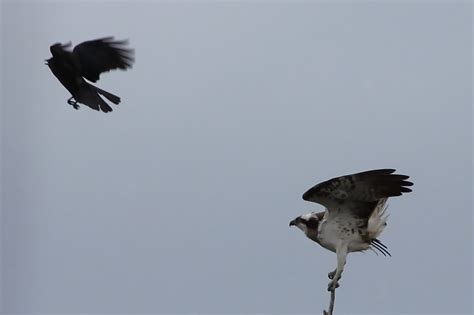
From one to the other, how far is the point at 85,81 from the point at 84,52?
14.3 inches

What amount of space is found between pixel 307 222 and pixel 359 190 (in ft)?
3.57

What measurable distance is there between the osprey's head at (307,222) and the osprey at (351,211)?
65 mm

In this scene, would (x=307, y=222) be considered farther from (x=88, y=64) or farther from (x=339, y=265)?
(x=88, y=64)

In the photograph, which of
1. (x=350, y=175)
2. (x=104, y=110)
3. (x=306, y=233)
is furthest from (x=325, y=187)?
(x=104, y=110)

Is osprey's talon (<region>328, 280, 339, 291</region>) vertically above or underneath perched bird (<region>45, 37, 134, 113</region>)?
underneath

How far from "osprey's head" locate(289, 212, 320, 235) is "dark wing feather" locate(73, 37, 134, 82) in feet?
9.47

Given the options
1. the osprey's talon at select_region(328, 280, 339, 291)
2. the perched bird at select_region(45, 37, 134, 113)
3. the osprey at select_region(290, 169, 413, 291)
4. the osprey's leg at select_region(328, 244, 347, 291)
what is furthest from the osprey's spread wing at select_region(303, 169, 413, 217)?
the perched bird at select_region(45, 37, 134, 113)

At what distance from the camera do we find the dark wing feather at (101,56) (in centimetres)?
1155

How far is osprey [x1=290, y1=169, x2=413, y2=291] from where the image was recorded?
1059 centimetres

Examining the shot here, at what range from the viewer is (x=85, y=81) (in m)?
11.7

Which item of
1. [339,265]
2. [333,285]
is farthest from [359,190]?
[333,285]

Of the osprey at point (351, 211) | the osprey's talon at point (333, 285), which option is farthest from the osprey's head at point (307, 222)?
the osprey's talon at point (333, 285)

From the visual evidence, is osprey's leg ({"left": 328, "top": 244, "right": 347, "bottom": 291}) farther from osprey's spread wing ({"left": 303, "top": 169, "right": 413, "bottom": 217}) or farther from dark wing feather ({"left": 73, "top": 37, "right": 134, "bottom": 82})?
dark wing feather ({"left": 73, "top": 37, "right": 134, "bottom": 82})

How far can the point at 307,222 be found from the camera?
11.6m
